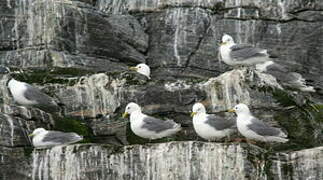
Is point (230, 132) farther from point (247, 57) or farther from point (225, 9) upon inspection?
point (225, 9)

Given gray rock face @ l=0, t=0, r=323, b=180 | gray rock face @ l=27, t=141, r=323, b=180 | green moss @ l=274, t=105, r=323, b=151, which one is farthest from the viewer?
green moss @ l=274, t=105, r=323, b=151

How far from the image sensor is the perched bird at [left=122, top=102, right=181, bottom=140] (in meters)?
18.3

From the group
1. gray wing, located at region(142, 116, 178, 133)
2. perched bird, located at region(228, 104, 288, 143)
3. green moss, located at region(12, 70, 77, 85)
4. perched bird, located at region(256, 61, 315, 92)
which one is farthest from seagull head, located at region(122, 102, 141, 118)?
perched bird, located at region(256, 61, 315, 92)

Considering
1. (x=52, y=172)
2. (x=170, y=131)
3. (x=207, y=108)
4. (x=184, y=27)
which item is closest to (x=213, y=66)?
(x=184, y=27)

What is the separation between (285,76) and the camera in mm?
20578

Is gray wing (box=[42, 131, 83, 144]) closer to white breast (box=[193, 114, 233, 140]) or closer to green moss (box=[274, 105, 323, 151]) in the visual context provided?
white breast (box=[193, 114, 233, 140])

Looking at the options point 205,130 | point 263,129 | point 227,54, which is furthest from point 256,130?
point 227,54

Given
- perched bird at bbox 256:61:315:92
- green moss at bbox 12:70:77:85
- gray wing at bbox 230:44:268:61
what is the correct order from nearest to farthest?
1. gray wing at bbox 230:44:268:61
2. green moss at bbox 12:70:77:85
3. perched bird at bbox 256:61:315:92

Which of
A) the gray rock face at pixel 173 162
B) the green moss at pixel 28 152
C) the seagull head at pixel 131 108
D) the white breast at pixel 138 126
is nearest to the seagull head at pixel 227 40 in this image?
the seagull head at pixel 131 108

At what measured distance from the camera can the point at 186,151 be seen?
1727 cm

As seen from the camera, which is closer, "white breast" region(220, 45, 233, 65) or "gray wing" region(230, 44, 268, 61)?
"gray wing" region(230, 44, 268, 61)

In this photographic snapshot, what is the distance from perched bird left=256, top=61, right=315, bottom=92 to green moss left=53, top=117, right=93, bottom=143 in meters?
3.75

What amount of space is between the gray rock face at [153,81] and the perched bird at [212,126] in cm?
73

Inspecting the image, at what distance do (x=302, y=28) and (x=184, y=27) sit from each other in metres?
2.63
